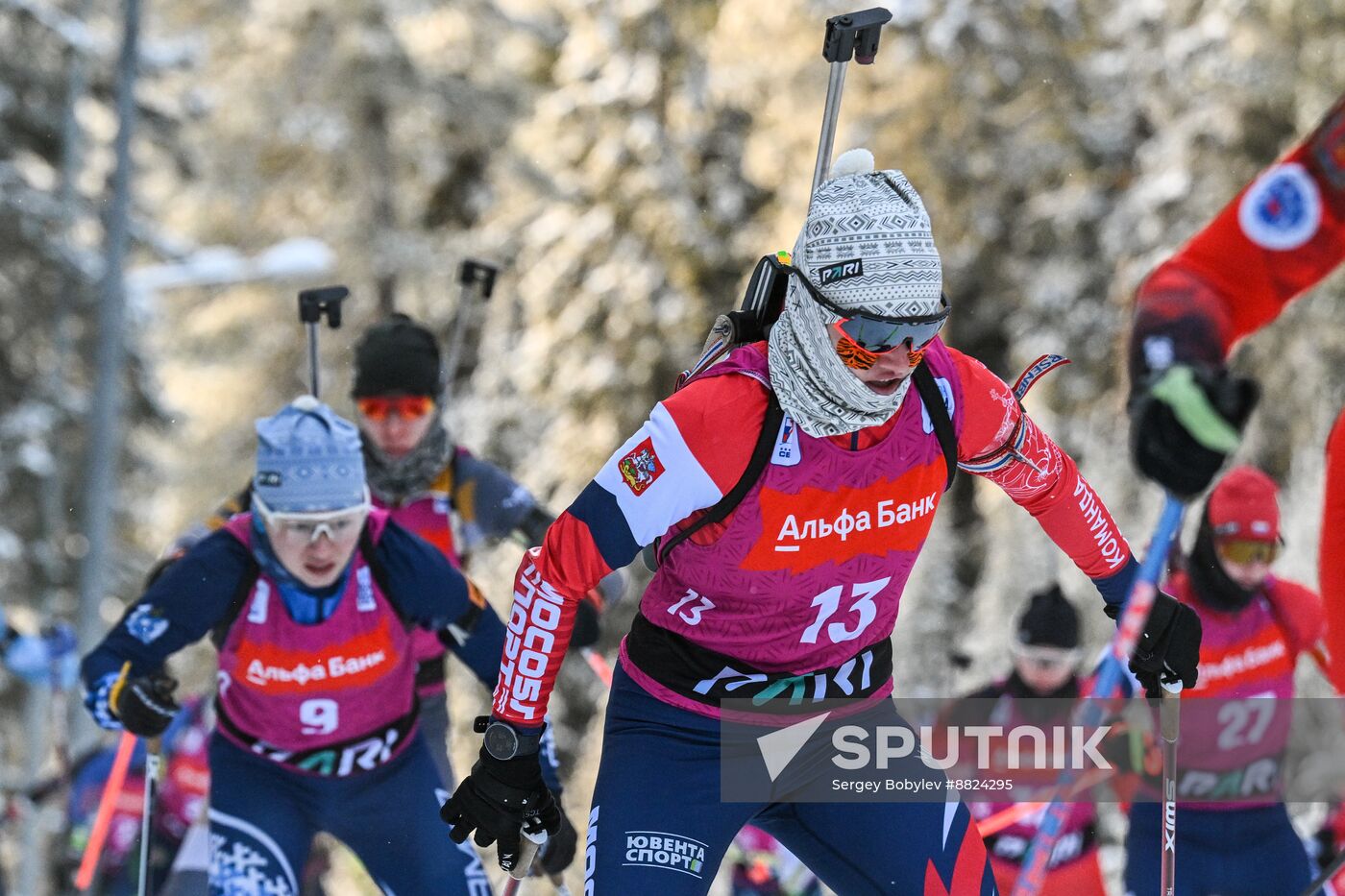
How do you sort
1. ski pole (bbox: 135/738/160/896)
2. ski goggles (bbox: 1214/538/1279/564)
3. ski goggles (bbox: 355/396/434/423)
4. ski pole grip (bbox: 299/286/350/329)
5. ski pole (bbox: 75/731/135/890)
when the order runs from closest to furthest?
ski pole (bbox: 135/738/160/896) < ski goggles (bbox: 1214/538/1279/564) < ski pole grip (bbox: 299/286/350/329) < ski goggles (bbox: 355/396/434/423) < ski pole (bbox: 75/731/135/890)

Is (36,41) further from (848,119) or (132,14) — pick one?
(848,119)

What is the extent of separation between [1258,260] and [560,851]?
2.80 metres

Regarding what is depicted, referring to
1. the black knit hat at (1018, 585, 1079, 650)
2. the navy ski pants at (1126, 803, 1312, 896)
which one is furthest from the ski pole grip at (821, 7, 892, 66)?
the black knit hat at (1018, 585, 1079, 650)

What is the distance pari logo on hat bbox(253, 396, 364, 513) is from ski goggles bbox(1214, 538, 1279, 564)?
10.1 feet

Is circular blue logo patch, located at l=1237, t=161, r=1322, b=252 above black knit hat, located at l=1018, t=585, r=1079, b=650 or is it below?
above

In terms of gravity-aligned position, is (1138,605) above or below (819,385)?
below

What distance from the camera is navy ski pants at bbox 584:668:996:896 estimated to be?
12.2 feet

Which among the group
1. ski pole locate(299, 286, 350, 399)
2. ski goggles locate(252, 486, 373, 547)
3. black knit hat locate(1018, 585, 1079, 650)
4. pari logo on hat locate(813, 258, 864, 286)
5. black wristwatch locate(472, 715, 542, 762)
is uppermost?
pari logo on hat locate(813, 258, 864, 286)

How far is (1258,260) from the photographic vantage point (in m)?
2.76

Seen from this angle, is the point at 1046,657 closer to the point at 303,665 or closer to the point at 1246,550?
the point at 1246,550

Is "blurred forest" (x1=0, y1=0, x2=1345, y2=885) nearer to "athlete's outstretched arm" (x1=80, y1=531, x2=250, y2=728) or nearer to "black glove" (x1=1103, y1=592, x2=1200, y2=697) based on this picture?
"athlete's outstretched arm" (x1=80, y1=531, x2=250, y2=728)

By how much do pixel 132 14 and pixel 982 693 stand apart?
777 cm

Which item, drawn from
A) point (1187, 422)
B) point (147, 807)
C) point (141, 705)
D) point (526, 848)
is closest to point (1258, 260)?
point (1187, 422)

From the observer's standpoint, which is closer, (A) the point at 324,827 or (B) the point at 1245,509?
(A) the point at 324,827
